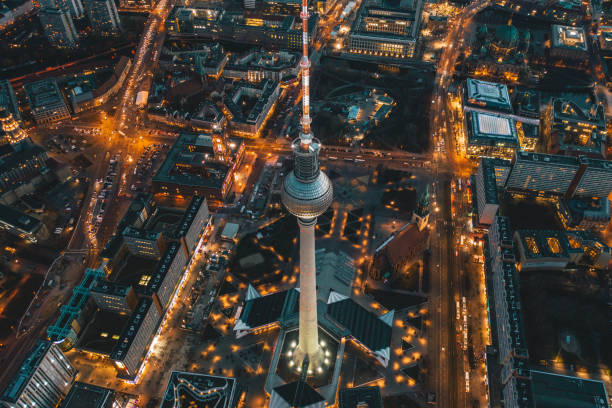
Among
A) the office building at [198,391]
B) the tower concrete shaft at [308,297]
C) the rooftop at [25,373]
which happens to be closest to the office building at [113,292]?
the rooftop at [25,373]

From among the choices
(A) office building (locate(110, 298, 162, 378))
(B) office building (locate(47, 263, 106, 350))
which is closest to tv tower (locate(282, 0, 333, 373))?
(A) office building (locate(110, 298, 162, 378))

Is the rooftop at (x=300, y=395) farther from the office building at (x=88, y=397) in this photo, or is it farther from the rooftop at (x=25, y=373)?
the rooftop at (x=25, y=373)

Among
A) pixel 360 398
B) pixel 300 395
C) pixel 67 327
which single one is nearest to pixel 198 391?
pixel 300 395

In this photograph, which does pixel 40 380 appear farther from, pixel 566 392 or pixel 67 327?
pixel 566 392

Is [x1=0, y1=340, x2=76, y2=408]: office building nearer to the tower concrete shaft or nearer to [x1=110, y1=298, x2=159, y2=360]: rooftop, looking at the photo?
[x1=110, y1=298, x2=159, y2=360]: rooftop

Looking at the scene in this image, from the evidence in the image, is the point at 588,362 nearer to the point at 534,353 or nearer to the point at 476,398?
the point at 534,353
